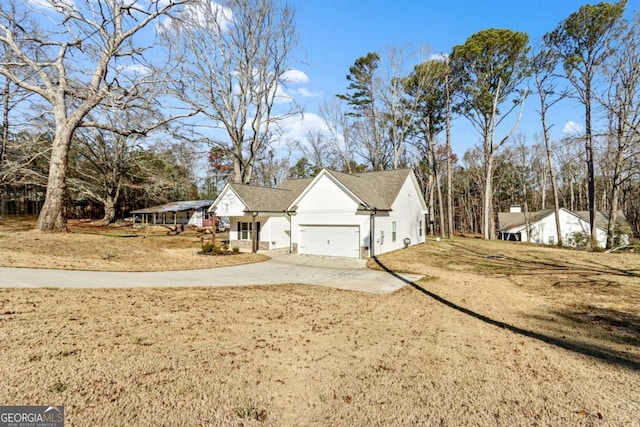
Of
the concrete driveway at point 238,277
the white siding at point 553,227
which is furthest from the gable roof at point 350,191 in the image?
the white siding at point 553,227

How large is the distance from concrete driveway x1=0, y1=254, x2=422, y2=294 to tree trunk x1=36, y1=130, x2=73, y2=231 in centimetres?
681

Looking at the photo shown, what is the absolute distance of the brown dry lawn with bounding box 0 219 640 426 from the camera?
10.1 ft

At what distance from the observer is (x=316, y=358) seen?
4.43 metres

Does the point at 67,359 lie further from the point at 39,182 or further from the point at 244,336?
the point at 39,182

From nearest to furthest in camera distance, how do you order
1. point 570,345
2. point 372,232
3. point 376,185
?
point 570,345, point 372,232, point 376,185

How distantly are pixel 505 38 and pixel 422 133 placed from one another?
33.1 feet

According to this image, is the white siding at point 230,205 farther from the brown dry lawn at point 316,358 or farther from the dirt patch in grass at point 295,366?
the dirt patch in grass at point 295,366

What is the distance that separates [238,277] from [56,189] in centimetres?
1115

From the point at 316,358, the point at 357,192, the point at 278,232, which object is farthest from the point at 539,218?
the point at 316,358

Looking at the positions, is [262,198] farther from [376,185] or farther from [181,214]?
[181,214]

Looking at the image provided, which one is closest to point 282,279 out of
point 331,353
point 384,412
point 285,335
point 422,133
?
point 285,335

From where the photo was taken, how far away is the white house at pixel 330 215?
16578 millimetres

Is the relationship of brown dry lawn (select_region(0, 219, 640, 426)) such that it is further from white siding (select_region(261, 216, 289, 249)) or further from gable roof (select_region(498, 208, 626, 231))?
gable roof (select_region(498, 208, 626, 231))

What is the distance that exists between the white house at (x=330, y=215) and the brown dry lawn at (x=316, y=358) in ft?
27.8
